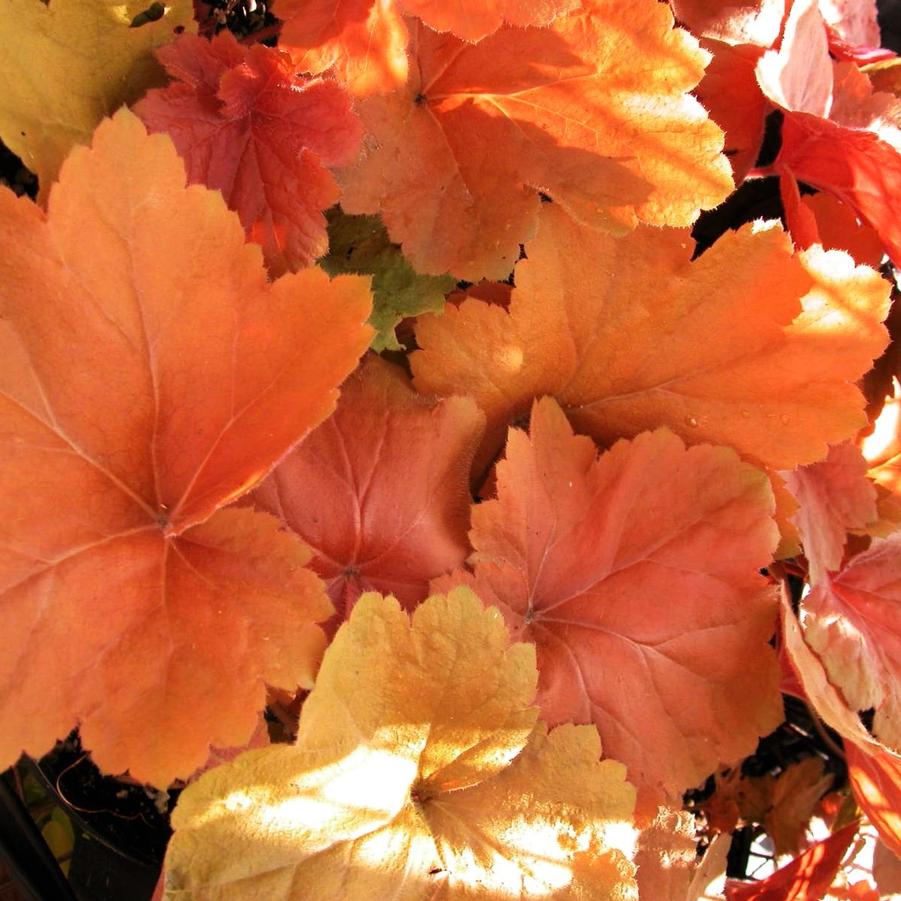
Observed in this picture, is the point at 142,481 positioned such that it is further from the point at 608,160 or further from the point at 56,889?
the point at 56,889

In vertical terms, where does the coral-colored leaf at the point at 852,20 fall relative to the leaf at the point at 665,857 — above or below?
above

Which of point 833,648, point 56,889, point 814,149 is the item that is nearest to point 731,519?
point 833,648

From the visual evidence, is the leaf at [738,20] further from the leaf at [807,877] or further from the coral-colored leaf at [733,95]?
the leaf at [807,877]

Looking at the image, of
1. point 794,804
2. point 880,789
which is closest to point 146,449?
point 880,789

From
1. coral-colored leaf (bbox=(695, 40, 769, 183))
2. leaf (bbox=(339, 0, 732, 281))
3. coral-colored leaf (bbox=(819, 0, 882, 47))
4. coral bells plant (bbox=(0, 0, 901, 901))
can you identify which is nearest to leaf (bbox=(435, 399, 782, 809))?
coral bells plant (bbox=(0, 0, 901, 901))

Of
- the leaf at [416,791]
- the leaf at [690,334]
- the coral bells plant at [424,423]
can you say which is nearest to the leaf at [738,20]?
the coral bells plant at [424,423]

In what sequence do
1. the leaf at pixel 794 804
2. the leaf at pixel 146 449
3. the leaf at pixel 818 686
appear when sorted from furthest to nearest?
the leaf at pixel 794 804, the leaf at pixel 818 686, the leaf at pixel 146 449

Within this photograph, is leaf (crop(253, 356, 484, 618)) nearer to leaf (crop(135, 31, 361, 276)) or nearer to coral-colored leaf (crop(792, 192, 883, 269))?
leaf (crop(135, 31, 361, 276))

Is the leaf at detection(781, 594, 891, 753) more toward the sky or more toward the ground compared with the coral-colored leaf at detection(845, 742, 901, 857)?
more toward the sky
